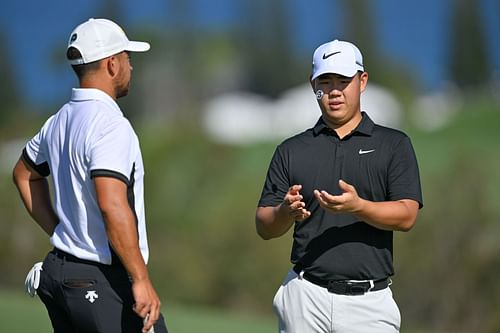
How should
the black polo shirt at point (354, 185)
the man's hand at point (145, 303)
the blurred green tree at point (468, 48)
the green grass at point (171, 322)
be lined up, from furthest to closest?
1. the blurred green tree at point (468, 48)
2. the green grass at point (171, 322)
3. the black polo shirt at point (354, 185)
4. the man's hand at point (145, 303)

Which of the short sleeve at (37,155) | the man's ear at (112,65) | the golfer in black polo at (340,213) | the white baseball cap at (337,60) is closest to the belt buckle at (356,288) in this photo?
the golfer in black polo at (340,213)

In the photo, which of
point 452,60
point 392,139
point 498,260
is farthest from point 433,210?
point 452,60

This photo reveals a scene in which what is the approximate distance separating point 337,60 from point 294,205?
31.9 inches

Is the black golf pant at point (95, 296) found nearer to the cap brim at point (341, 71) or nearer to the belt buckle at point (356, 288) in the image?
the belt buckle at point (356, 288)

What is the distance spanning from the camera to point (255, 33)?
265ft

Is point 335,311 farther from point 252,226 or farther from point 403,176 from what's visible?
point 252,226

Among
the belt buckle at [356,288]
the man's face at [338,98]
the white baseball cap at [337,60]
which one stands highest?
the white baseball cap at [337,60]

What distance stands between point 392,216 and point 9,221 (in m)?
21.6

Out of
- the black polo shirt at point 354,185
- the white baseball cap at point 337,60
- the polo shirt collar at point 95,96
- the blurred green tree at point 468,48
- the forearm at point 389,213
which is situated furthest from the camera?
the blurred green tree at point 468,48

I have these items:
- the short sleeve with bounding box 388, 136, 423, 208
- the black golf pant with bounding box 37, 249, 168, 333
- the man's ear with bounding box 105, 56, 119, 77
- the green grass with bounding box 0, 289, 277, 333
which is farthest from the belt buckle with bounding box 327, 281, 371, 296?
the green grass with bounding box 0, 289, 277, 333

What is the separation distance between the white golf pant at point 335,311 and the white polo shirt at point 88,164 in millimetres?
778

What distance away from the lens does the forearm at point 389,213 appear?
4.05 metres

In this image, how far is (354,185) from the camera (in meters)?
4.33

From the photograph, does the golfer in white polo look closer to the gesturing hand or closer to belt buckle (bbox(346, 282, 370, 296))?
the gesturing hand
